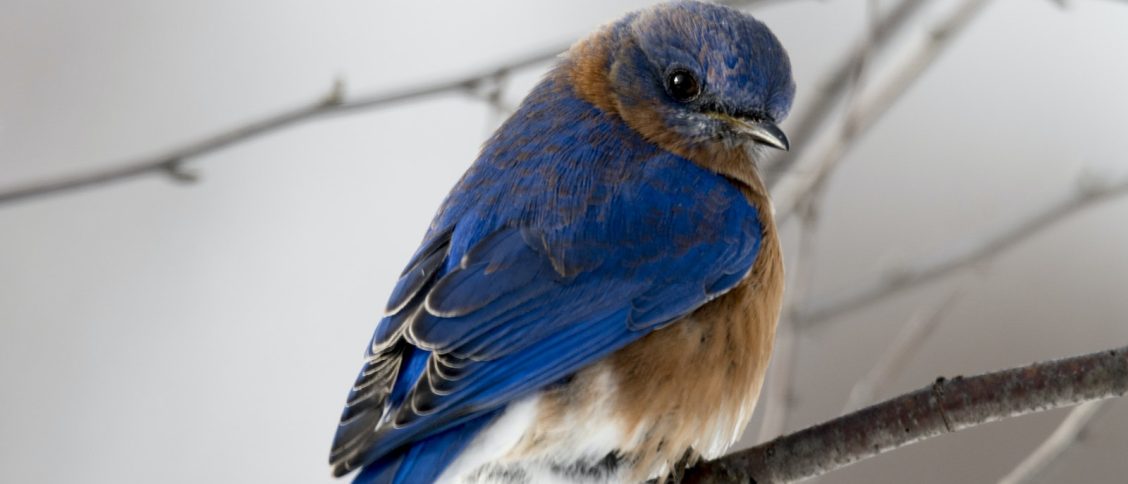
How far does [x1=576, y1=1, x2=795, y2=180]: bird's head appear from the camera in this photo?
3354mm

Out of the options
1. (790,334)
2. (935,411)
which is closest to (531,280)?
(790,334)

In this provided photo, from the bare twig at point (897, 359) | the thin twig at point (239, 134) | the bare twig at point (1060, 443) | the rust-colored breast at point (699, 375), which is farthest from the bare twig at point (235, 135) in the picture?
the bare twig at point (1060, 443)

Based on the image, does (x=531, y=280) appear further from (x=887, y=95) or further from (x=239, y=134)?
(x=887, y=95)

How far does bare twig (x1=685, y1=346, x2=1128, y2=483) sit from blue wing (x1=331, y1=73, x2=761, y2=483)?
48cm

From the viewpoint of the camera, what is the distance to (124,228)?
22.1 ft

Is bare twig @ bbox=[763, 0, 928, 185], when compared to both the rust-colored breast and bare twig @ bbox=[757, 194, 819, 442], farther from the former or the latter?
the rust-colored breast

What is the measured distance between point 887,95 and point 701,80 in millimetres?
513

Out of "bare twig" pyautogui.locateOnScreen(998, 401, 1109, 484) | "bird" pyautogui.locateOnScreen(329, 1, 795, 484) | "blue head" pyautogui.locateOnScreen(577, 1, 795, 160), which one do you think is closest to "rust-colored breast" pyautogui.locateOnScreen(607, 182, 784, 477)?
"bird" pyautogui.locateOnScreen(329, 1, 795, 484)

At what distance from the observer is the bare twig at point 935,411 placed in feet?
8.40

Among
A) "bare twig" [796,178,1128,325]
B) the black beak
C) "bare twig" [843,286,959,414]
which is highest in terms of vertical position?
the black beak

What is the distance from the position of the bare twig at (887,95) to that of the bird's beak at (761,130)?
0.45 ft

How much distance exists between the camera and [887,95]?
3.57 meters

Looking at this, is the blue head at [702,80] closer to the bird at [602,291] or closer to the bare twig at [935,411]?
the bird at [602,291]

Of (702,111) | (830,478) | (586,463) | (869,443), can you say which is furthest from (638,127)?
(830,478)
